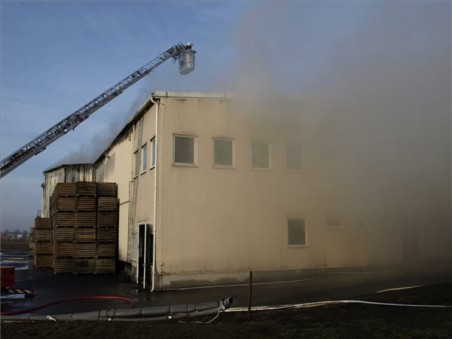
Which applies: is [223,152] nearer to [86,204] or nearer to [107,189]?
[107,189]

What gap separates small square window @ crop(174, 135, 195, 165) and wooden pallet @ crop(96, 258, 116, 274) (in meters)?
6.10

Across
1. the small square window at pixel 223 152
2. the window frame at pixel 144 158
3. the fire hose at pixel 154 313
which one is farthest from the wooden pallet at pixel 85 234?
the fire hose at pixel 154 313

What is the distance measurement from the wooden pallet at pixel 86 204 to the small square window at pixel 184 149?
6.07 metres

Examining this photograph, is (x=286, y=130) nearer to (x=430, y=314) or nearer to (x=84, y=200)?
(x=430, y=314)

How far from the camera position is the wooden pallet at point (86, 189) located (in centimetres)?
1722

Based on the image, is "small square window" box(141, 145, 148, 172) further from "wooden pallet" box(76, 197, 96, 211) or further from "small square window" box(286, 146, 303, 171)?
"small square window" box(286, 146, 303, 171)

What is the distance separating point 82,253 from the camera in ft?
54.7

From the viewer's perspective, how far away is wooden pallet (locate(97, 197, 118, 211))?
56.8ft

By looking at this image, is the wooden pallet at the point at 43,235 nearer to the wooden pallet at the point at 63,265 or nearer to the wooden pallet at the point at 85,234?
the wooden pallet at the point at 63,265

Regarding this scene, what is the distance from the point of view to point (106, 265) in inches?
658

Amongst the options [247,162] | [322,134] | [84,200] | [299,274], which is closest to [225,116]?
[247,162]

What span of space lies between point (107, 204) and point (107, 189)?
0.71 metres

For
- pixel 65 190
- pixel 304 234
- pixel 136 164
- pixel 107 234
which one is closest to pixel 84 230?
pixel 107 234

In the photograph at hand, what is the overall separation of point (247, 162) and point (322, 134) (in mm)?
2217
